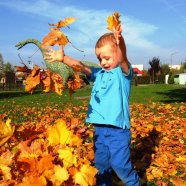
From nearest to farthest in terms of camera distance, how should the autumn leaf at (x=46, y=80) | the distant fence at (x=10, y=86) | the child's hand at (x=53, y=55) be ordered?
the autumn leaf at (x=46, y=80) → the child's hand at (x=53, y=55) → the distant fence at (x=10, y=86)

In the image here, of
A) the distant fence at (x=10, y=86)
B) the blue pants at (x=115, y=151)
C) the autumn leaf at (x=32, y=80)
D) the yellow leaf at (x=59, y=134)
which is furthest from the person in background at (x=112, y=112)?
the distant fence at (x=10, y=86)

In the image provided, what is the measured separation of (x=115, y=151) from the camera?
114 inches

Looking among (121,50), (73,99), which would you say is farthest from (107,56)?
(73,99)

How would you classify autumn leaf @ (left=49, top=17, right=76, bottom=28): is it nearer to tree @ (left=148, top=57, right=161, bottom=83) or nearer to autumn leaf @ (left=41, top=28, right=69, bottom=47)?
autumn leaf @ (left=41, top=28, right=69, bottom=47)

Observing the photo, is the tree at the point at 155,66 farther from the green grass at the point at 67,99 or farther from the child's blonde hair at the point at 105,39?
the child's blonde hair at the point at 105,39

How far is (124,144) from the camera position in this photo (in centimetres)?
291

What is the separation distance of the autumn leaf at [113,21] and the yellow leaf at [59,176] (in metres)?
0.90

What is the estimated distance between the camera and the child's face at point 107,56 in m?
2.82

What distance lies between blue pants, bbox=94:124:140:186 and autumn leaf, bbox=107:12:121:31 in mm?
1075

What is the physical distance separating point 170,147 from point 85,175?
347cm

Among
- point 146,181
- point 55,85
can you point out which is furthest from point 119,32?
point 146,181

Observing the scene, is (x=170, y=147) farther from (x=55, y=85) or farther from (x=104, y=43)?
(x=55, y=85)

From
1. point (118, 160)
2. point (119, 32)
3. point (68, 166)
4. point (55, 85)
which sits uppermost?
point (119, 32)

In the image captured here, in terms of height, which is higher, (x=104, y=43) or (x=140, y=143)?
(x=104, y=43)
